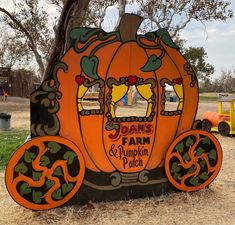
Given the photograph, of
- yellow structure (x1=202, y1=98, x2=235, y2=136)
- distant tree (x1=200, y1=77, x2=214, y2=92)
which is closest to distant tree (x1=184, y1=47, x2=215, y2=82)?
distant tree (x1=200, y1=77, x2=214, y2=92)

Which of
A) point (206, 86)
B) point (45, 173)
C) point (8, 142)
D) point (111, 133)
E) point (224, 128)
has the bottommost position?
point (8, 142)

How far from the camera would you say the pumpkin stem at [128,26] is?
4.89m

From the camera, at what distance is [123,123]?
196 inches

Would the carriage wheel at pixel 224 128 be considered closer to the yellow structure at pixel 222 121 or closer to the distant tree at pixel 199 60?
the yellow structure at pixel 222 121

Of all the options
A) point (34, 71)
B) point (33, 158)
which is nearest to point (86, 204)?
point (33, 158)

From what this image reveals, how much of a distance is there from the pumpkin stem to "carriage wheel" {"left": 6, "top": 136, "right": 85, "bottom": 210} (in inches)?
61.9

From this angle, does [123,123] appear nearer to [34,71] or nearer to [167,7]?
[167,7]

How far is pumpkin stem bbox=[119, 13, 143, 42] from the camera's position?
4.89 metres

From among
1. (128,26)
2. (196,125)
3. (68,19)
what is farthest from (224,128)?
(128,26)

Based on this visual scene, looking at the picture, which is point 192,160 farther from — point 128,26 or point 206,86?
point 206,86

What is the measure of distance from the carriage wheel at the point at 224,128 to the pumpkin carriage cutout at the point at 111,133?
6357mm

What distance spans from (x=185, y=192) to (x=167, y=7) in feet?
62.7

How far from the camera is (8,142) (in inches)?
368

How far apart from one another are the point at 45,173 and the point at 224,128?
329 inches
